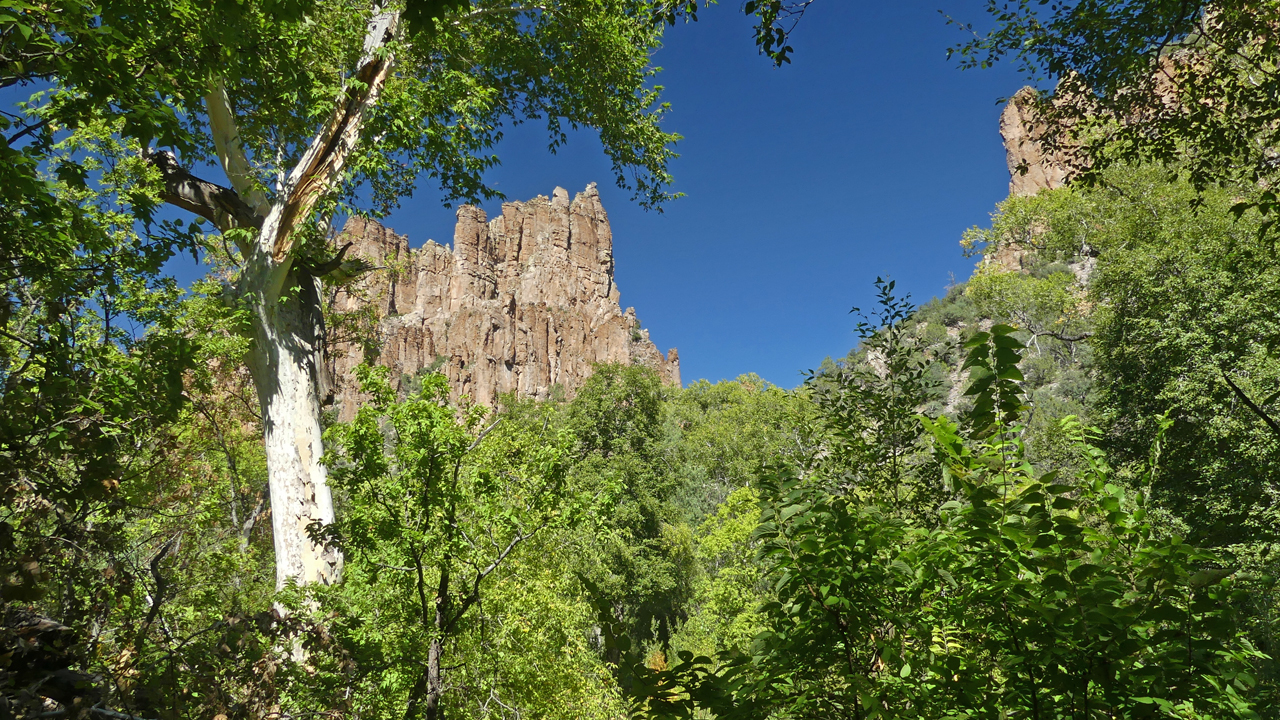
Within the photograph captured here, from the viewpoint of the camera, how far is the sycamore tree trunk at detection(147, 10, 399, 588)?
5.61 m

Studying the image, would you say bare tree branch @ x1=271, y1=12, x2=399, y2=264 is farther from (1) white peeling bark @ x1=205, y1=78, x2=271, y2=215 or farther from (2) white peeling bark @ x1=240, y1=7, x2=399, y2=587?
(1) white peeling bark @ x1=205, y1=78, x2=271, y2=215

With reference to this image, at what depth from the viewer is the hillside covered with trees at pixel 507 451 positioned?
1.60m

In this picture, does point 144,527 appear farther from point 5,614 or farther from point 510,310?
point 510,310

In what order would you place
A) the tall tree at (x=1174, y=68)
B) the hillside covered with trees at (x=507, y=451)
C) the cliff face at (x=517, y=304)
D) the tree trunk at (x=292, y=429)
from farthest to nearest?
the cliff face at (x=517, y=304) → the tree trunk at (x=292, y=429) → the tall tree at (x=1174, y=68) → the hillside covered with trees at (x=507, y=451)

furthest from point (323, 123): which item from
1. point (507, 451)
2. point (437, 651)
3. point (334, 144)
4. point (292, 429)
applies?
point (507, 451)

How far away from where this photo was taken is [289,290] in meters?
6.20

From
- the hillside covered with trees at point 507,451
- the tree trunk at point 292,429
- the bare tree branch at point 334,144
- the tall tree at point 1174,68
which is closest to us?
the hillside covered with trees at point 507,451

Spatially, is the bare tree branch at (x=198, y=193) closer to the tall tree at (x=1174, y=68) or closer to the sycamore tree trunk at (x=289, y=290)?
the sycamore tree trunk at (x=289, y=290)

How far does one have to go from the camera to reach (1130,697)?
131cm

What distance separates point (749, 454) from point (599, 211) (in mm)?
78709

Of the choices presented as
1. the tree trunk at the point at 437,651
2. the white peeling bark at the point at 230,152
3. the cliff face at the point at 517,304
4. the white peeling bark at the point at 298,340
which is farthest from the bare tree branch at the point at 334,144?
the cliff face at the point at 517,304

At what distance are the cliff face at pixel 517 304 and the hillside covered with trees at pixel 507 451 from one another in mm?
70431

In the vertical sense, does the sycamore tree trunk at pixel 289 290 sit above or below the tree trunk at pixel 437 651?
above

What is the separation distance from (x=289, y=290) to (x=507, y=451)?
7208mm
